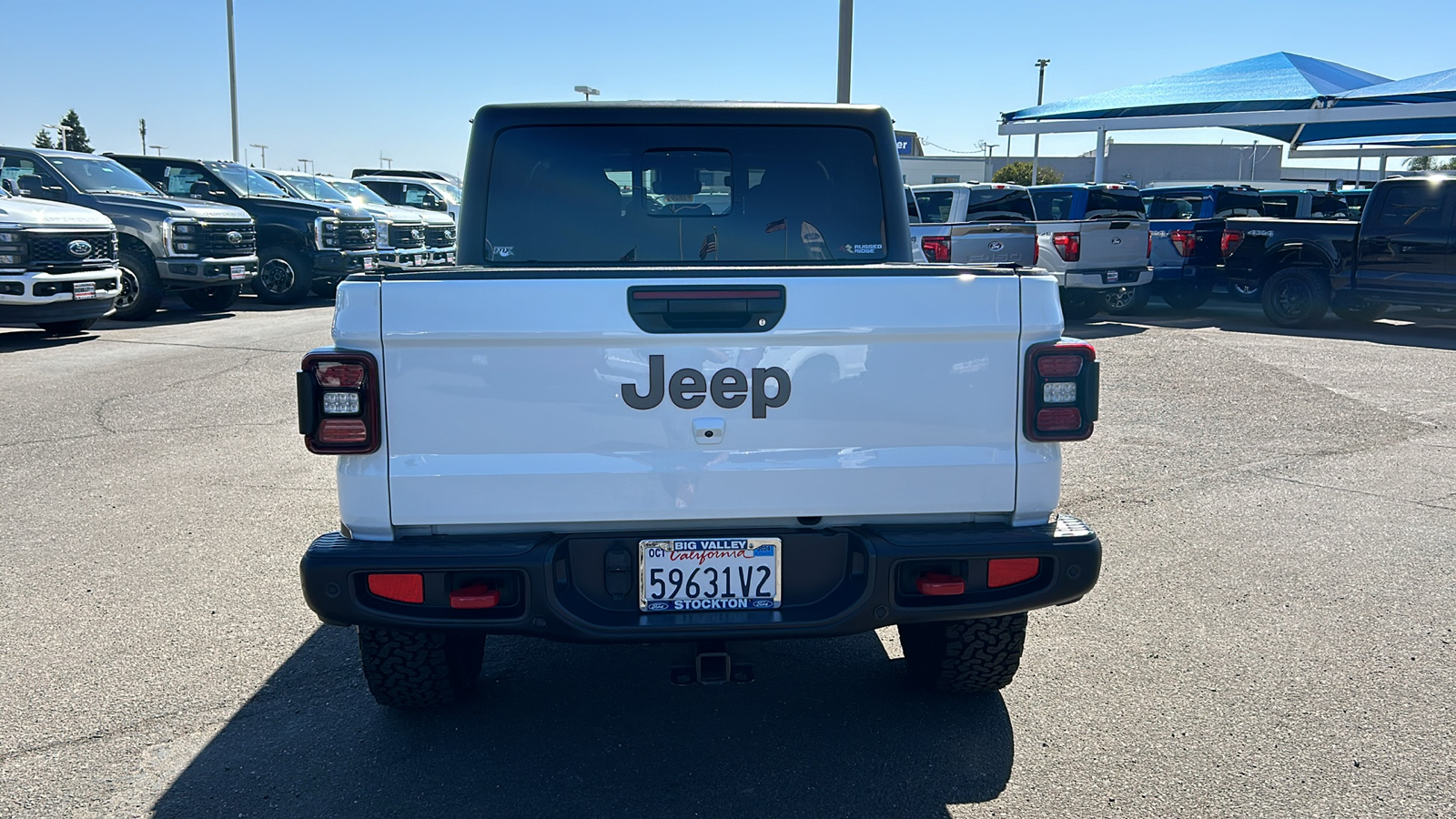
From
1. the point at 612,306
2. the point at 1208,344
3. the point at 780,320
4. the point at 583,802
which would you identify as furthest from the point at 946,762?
the point at 1208,344

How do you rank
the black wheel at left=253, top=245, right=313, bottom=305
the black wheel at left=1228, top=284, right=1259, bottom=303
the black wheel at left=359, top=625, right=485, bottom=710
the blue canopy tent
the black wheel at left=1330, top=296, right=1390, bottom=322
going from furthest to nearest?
the blue canopy tent → the black wheel at left=253, top=245, right=313, bottom=305 → the black wheel at left=1228, top=284, right=1259, bottom=303 → the black wheel at left=1330, top=296, right=1390, bottom=322 → the black wheel at left=359, top=625, right=485, bottom=710

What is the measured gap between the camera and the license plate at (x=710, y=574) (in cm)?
309

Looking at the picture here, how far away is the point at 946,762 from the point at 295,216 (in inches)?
673

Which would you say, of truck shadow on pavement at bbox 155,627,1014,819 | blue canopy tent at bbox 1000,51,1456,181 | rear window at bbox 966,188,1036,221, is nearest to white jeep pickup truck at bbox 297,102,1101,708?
truck shadow on pavement at bbox 155,627,1014,819

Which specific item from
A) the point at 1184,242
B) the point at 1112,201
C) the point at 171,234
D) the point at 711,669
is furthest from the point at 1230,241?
the point at 711,669

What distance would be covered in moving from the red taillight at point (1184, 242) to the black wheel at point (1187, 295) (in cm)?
53

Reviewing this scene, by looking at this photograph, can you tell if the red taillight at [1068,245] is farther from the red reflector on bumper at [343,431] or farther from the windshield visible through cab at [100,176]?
the red reflector on bumper at [343,431]

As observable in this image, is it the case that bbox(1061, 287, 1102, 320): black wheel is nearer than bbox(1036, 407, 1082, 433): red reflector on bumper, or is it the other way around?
bbox(1036, 407, 1082, 433): red reflector on bumper

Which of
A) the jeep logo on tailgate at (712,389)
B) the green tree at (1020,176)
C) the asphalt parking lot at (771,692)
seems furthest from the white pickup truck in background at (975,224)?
the green tree at (1020,176)

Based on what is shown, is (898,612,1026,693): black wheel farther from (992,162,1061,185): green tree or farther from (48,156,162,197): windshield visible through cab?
(992,162,1061,185): green tree

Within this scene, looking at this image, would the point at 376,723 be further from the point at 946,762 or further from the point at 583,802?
the point at 946,762

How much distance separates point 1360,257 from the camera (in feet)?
47.4

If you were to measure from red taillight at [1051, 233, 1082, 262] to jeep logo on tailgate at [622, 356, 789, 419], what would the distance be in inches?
510

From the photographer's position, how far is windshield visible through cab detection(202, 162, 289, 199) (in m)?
18.4
